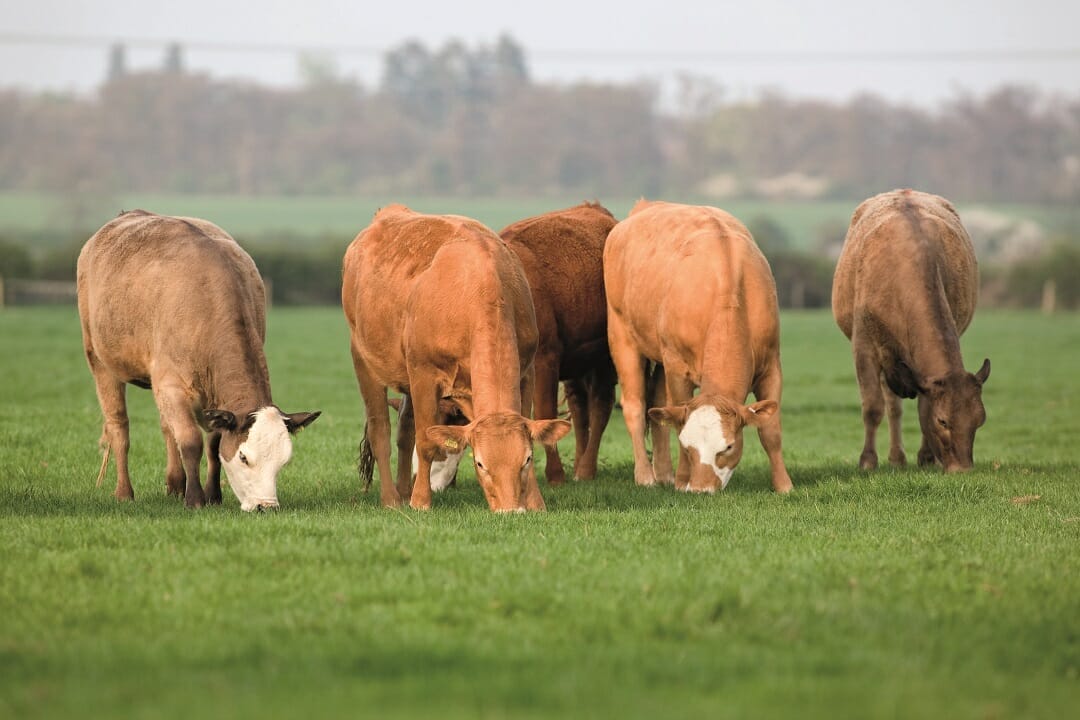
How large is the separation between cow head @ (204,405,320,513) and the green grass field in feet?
1.19

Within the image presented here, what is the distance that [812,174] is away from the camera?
136875mm

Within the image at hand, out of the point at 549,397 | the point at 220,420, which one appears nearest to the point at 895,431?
the point at 549,397

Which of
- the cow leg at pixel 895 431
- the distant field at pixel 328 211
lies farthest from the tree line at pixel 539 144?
the cow leg at pixel 895 431

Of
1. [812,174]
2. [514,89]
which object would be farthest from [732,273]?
[514,89]

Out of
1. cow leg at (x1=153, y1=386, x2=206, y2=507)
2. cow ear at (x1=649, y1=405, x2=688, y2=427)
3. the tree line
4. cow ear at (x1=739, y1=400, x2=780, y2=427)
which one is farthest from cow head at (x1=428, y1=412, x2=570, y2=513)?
the tree line

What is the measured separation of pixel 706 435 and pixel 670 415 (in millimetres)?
335

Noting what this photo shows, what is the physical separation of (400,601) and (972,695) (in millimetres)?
2762

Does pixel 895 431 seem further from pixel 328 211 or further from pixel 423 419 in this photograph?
pixel 328 211

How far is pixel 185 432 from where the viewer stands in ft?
34.6

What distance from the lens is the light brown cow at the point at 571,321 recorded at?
41.9 ft

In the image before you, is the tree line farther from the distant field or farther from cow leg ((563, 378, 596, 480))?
cow leg ((563, 378, 596, 480))

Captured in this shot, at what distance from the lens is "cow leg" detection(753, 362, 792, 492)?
1148 centimetres

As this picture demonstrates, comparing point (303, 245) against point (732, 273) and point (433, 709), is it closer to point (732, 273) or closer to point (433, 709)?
point (732, 273)

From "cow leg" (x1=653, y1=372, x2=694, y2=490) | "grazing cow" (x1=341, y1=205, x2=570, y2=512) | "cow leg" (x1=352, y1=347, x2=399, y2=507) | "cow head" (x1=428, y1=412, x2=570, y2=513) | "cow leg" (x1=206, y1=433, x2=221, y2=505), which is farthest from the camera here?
"cow leg" (x1=653, y1=372, x2=694, y2=490)
